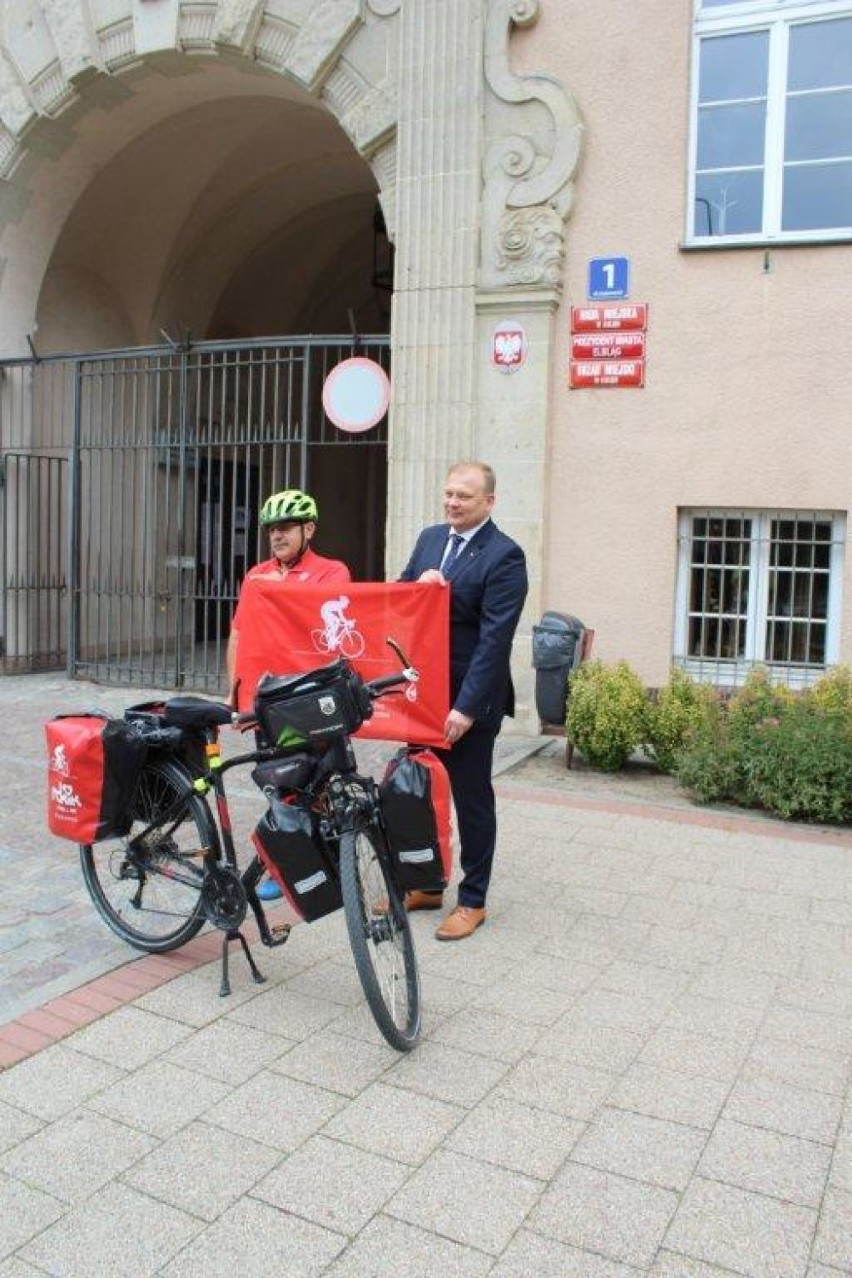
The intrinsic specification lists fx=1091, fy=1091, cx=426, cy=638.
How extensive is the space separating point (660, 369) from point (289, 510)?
14.7 feet

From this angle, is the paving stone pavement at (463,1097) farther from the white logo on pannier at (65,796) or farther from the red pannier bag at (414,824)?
the white logo on pannier at (65,796)

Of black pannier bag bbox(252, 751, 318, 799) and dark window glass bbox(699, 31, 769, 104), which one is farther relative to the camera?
dark window glass bbox(699, 31, 769, 104)

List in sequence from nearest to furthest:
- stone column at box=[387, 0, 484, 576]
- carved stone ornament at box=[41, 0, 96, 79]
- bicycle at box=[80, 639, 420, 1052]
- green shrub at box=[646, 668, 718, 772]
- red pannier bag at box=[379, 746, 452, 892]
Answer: bicycle at box=[80, 639, 420, 1052]
red pannier bag at box=[379, 746, 452, 892]
green shrub at box=[646, 668, 718, 772]
stone column at box=[387, 0, 484, 576]
carved stone ornament at box=[41, 0, 96, 79]

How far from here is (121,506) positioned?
40.0ft

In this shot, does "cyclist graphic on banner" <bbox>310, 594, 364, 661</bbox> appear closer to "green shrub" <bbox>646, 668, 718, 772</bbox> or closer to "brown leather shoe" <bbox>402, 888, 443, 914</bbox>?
"brown leather shoe" <bbox>402, 888, 443, 914</bbox>

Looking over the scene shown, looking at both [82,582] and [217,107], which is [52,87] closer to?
[217,107]

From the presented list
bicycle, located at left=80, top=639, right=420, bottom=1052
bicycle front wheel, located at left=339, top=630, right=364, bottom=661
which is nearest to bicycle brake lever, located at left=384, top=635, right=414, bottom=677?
bicycle, located at left=80, top=639, right=420, bottom=1052

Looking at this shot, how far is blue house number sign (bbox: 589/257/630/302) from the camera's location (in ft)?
26.8

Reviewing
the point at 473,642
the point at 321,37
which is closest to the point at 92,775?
the point at 473,642

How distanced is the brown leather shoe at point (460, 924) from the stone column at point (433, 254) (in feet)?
15.2

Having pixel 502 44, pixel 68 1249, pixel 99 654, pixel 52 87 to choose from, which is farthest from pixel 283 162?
pixel 68 1249

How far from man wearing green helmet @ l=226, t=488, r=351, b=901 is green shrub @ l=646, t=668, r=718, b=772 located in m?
3.37

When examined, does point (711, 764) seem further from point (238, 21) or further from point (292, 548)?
point (238, 21)

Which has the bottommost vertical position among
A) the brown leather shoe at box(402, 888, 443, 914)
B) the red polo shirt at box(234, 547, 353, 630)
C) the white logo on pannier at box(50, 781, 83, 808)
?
the brown leather shoe at box(402, 888, 443, 914)
